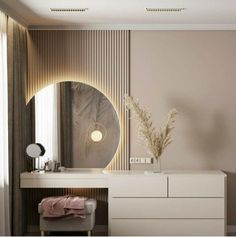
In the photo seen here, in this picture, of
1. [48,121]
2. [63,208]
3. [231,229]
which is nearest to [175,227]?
[231,229]

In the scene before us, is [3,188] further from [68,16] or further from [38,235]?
[68,16]

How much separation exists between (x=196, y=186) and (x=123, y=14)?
193cm

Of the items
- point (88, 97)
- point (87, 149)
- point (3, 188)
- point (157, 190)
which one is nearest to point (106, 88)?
point (88, 97)

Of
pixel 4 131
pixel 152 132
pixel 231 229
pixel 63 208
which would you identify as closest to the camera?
pixel 4 131

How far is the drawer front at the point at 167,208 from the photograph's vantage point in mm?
5430

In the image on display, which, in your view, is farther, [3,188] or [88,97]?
[88,97]

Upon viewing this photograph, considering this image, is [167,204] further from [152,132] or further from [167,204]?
[152,132]

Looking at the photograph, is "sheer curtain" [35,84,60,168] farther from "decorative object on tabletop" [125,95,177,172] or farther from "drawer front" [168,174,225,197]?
"drawer front" [168,174,225,197]

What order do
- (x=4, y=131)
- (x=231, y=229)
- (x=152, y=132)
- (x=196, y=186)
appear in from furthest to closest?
1. (x=231, y=229)
2. (x=152, y=132)
3. (x=196, y=186)
4. (x=4, y=131)

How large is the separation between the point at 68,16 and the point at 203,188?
7.48 ft

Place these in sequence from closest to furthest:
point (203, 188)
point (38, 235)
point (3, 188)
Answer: point (3, 188), point (203, 188), point (38, 235)

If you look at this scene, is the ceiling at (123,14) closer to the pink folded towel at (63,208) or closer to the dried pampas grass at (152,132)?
the dried pampas grass at (152,132)

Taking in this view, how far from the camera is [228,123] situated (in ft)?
19.5

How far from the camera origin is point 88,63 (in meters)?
5.99
